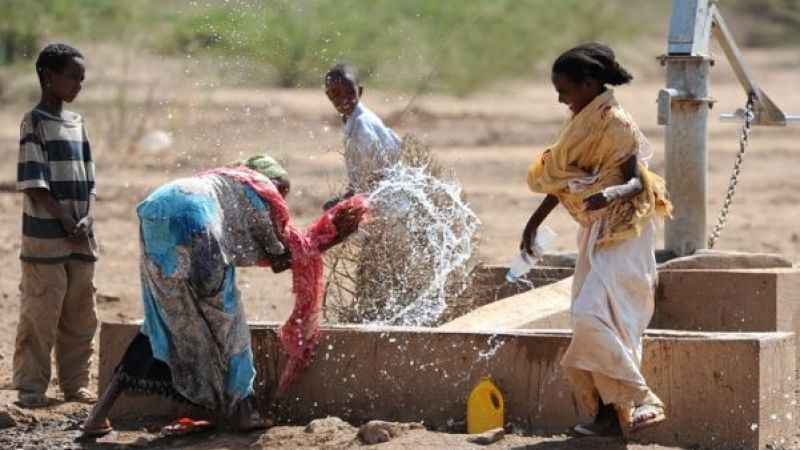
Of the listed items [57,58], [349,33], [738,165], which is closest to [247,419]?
[57,58]

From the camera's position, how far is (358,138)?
7938 millimetres

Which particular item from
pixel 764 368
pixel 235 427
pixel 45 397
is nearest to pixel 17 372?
pixel 45 397

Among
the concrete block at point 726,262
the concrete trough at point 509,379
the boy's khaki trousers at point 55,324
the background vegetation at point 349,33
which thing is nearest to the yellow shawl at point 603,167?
the concrete trough at point 509,379

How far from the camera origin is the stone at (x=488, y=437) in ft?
20.4

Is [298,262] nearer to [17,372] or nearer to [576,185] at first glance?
[576,185]

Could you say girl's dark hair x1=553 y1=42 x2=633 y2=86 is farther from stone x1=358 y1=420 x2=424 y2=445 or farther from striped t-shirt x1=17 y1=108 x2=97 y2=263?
striped t-shirt x1=17 y1=108 x2=97 y2=263

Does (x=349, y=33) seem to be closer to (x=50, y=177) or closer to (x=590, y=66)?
(x=50, y=177)

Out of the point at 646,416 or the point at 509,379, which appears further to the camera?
the point at 509,379

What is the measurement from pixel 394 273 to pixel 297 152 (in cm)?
1231

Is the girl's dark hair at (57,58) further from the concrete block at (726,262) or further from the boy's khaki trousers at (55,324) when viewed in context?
the concrete block at (726,262)

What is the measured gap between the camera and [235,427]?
6590 mm

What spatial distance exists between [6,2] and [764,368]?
1762 cm

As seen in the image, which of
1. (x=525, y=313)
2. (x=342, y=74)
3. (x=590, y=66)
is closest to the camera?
(x=590, y=66)

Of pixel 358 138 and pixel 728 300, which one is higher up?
pixel 358 138
